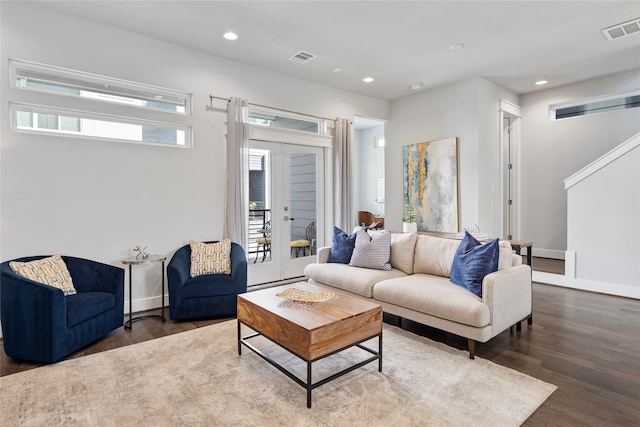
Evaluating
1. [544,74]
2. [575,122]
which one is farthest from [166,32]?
[575,122]

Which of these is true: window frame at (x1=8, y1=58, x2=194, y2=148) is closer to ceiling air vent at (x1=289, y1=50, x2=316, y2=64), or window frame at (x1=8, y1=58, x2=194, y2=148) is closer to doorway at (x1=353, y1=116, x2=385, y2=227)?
ceiling air vent at (x1=289, y1=50, x2=316, y2=64)

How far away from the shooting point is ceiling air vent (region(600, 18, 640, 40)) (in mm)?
3676

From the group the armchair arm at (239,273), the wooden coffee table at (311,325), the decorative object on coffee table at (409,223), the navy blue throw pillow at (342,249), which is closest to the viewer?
the wooden coffee table at (311,325)

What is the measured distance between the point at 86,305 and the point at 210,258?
4.30 ft

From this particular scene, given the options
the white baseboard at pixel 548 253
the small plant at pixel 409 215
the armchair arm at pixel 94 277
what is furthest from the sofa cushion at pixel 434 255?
the white baseboard at pixel 548 253

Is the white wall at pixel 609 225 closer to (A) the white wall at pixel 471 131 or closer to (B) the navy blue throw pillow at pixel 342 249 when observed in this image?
(A) the white wall at pixel 471 131

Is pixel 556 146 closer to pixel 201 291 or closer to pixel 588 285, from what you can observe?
pixel 588 285

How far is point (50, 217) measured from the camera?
337 cm

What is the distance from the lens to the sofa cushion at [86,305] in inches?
108

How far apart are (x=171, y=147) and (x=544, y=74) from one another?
5391mm

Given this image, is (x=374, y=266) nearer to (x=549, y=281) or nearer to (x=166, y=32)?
(x=549, y=281)

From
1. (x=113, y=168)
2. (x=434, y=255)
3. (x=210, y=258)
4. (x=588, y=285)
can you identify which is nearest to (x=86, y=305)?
(x=210, y=258)

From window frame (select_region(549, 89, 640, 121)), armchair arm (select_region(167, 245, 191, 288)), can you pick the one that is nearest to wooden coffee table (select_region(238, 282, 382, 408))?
armchair arm (select_region(167, 245, 191, 288))

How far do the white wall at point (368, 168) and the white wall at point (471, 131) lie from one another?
8.83 feet
